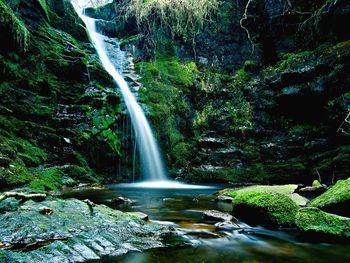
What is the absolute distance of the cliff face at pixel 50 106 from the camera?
8.45 metres

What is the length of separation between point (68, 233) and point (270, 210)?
291 cm

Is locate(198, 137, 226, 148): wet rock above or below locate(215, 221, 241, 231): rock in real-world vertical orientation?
above

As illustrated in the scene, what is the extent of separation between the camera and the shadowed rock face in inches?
107

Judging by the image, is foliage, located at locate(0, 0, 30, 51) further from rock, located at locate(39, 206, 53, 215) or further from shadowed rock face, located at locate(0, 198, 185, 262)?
rock, located at locate(39, 206, 53, 215)

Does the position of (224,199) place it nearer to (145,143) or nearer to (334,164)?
(145,143)

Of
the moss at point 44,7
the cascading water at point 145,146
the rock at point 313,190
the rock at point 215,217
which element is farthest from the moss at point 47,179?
the moss at point 44,7

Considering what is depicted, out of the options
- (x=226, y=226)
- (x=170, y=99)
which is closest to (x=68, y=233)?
(x=226, y=226)

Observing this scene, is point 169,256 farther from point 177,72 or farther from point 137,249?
point 177,72

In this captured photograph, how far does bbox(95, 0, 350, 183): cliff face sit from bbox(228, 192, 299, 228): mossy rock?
649 cm

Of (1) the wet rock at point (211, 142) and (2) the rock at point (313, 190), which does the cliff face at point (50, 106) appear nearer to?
(1) the wet rock at point (211, 142)

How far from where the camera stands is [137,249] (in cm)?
309

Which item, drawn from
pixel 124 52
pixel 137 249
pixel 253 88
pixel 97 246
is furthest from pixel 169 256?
pixel 124 52

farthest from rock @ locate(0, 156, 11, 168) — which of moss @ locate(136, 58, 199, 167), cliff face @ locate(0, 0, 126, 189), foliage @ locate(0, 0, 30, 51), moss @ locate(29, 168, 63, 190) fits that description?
moss @ locate(136, 58, 199, 167)

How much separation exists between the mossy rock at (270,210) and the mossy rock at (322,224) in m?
→ 0.28
